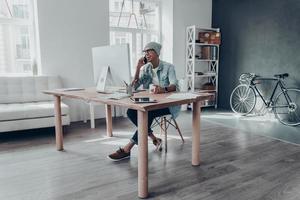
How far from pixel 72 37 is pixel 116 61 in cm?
225

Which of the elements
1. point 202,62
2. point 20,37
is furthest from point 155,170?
point 202,62

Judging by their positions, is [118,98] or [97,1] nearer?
[118,98]

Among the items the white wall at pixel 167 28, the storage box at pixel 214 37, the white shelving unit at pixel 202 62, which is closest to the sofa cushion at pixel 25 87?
the white wall at pixel 167 28

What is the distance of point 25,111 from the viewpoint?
335cm

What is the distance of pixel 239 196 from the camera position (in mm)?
1963

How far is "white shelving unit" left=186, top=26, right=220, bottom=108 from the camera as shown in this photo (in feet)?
17.7

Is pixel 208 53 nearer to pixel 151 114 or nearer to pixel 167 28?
pixel 167 28

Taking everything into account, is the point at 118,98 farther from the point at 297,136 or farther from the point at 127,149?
the point at 297,136

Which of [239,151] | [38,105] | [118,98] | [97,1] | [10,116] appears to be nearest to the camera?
[118,98]

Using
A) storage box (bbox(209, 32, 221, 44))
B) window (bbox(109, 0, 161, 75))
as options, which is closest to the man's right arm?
window (bbox(109, 0, 161, 75))

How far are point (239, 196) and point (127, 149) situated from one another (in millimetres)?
1193

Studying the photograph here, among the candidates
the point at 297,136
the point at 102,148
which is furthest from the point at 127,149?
the point at 297,136

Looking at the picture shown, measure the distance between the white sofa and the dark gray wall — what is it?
138 inches

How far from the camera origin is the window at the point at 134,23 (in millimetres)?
4934
